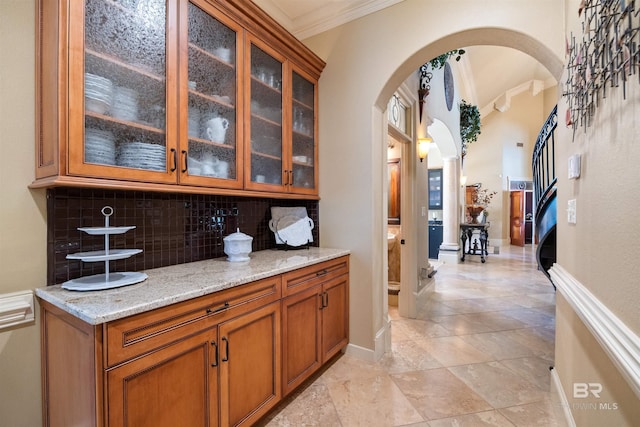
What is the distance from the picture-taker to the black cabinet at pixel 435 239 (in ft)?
23.2

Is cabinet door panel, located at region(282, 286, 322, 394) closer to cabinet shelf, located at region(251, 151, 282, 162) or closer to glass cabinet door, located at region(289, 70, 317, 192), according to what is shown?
glass cabinet door, located at region(289, 70, 317, 192)

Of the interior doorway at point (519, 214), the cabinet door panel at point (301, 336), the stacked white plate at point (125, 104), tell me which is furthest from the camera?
the interior doorway at point (519, 214)

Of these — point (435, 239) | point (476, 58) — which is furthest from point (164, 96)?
point (476, 58)

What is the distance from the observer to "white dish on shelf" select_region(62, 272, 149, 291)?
1.25 meters

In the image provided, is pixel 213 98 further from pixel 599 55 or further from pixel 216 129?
pixel 599 55

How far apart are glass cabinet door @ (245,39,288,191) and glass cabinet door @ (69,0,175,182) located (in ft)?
1.98

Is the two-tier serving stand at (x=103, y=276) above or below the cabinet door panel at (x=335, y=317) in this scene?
above

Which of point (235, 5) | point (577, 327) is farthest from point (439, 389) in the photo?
point (235, 5)

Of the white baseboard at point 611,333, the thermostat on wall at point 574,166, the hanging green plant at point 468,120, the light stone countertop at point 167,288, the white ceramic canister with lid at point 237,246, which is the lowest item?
the white baseboard at point 611,333

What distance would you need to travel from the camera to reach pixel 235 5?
5.91 ft

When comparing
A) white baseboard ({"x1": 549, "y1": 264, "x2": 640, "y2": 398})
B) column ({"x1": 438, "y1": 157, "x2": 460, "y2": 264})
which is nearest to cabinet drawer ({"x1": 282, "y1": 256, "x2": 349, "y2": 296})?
white baseboard ({"x1": 549, "y1": 264, "x2": 640, "y2": 398})

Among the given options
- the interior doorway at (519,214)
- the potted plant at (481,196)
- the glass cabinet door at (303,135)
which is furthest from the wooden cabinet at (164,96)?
the interior doorway at (519,214)

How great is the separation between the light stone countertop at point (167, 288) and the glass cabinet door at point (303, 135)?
0.73m

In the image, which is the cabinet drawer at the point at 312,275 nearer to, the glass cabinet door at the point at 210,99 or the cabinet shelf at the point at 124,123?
the glass cabinet door at the point at 210,99
